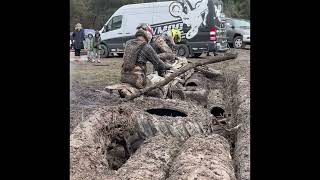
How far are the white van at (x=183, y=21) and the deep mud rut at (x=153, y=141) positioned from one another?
968 cm

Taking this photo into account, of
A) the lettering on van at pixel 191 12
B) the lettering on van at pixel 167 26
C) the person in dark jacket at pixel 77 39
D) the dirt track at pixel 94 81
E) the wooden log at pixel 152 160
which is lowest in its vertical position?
the wooden log at pixel 152 160

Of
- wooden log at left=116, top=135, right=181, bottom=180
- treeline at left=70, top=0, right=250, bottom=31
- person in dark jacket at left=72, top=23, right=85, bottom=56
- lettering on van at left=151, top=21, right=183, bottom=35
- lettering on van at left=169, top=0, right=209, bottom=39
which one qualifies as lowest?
wooden log at left=116, top=135, right=181, bottom=180

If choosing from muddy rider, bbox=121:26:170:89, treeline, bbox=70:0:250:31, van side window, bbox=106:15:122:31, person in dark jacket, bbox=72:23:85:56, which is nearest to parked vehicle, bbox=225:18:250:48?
treeline, bbox=70:0:250:31

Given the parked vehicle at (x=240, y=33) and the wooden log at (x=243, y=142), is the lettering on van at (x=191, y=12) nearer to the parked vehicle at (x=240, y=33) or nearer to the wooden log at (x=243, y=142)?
the parked vehicle at (x=240, y=33)

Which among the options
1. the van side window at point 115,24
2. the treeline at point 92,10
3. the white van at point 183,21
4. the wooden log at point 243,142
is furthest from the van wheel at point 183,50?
the wooden log at point 243,142

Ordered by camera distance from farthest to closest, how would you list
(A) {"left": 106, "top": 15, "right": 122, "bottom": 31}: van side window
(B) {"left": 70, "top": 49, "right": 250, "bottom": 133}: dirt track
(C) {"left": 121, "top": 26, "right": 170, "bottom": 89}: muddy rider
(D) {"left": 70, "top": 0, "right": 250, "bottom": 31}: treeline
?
(A) {"left": 106, "top": 15, "right": 122, "bottom": 31}: van side window, (C) {"left": 121, "top": 26, "right": 170, "bottom": 89}: muddy rider, (B) {"left": 70, "top": 49, "right": 250, "bottom": 133}: dirt track, (D) {"left": 70, "top": 0, "right": 250, "bottom": 31}: treeline

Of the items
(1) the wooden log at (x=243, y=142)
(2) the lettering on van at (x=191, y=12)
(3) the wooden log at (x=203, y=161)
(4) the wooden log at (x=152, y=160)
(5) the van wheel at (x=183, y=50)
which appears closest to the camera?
(3) the wooden log at (x=203, y=161)

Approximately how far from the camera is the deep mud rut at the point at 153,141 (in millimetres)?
3674

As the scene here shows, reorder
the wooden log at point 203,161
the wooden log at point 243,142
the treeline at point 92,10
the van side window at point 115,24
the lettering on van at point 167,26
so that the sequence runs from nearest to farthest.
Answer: the treeline at point 92,10 < the wooden log at point 203,161 < the wooden log at point 243,142 < the lettering on van at point 167,26 < the van side window at point 115,24

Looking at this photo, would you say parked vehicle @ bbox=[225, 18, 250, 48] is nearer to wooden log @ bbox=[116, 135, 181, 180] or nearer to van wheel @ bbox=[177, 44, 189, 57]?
wooden log @ bbox=[116, 135, 181, 180]

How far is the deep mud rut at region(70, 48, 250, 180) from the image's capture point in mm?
3674
